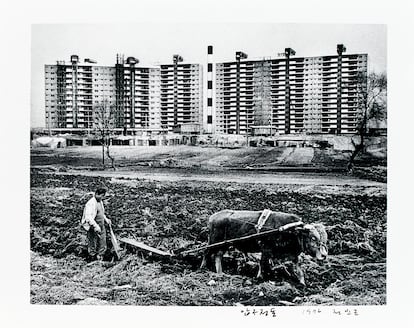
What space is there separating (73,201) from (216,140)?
1471 millimetres

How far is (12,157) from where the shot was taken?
15.0ft

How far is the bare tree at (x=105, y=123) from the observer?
4812 mm

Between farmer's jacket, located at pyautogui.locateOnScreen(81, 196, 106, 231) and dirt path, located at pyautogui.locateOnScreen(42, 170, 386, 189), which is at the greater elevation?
dirt path, located at pyautogui.locateOnScreen(42, 170, 386, 189)

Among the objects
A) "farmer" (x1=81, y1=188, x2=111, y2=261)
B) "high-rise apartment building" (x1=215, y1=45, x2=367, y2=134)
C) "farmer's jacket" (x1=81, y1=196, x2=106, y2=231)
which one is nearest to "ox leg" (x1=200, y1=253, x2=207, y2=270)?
"farmer" (x1=81, y1=188, x2=111, y2=261)

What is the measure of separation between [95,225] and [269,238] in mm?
1587

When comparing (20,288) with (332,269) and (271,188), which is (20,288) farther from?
(332,269)

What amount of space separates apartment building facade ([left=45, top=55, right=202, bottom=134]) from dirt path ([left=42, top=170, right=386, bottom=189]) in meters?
0.42

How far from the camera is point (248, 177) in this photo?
4.68 m

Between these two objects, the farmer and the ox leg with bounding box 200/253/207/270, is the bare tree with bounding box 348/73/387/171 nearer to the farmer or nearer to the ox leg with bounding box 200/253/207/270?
the ox leg with bounding box 200/253/207/270

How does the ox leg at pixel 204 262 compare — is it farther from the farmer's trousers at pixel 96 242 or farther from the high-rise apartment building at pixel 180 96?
the high-rise apartment building at pixel 180 96

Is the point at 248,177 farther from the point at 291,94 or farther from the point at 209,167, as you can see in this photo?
the point at 291,94

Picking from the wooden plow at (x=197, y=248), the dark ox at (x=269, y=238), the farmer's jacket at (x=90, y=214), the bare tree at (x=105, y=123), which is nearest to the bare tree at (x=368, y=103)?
the dark ox at (x=269, y=238)

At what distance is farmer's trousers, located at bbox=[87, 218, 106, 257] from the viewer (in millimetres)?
4594

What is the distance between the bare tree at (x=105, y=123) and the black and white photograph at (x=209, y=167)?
0.01 meters
